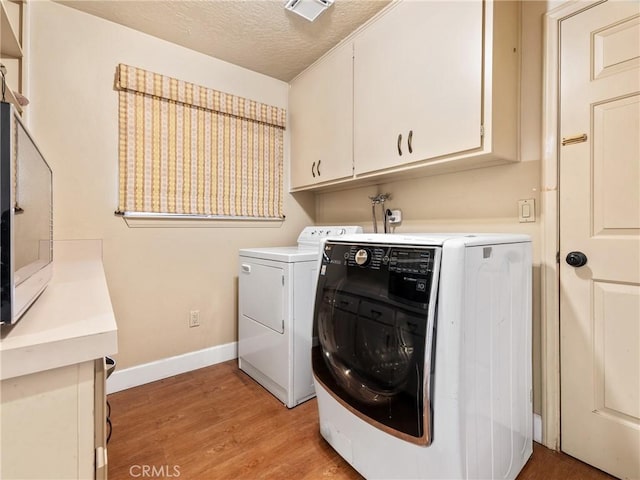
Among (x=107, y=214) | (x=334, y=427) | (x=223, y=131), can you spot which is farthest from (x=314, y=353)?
(x=223, y=131)

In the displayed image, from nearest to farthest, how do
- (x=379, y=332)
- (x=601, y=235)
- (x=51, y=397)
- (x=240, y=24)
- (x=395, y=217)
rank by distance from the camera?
(x=51, y=397) < (x=379, y=332) < (x=601, y=235) < (x=240, y=24) < (x=395, y=217)

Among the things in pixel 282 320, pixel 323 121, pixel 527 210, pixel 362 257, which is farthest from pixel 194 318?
pixel 527 210

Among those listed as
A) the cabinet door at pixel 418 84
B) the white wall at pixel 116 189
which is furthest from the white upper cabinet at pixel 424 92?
the white wall at pixel 116 189

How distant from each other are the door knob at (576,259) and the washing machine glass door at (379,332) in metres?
0.85

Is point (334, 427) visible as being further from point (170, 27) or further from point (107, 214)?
point (170, 27)

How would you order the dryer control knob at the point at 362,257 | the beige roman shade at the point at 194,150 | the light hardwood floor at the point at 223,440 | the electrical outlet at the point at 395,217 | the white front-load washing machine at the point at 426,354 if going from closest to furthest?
1. the white front-load washing machine at the point at 426,354
2. the dryer control knob at the point at 362,257
3. the light hardwood floor at the point at 223,440
4. the beige roman shade at the point at 194,150
5. the electrical outlet at the point at 395,217

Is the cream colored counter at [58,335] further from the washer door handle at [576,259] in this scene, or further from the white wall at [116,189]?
the washer door handle at [576,259]

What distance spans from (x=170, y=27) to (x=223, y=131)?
0.69m

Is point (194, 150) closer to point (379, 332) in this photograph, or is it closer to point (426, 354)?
point (379, 332)

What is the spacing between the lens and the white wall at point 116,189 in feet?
5.92

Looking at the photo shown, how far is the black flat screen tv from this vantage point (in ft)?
1.74

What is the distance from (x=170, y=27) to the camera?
1.99 metres

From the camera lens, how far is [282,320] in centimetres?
181

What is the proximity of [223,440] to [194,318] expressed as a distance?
968 millimetres
